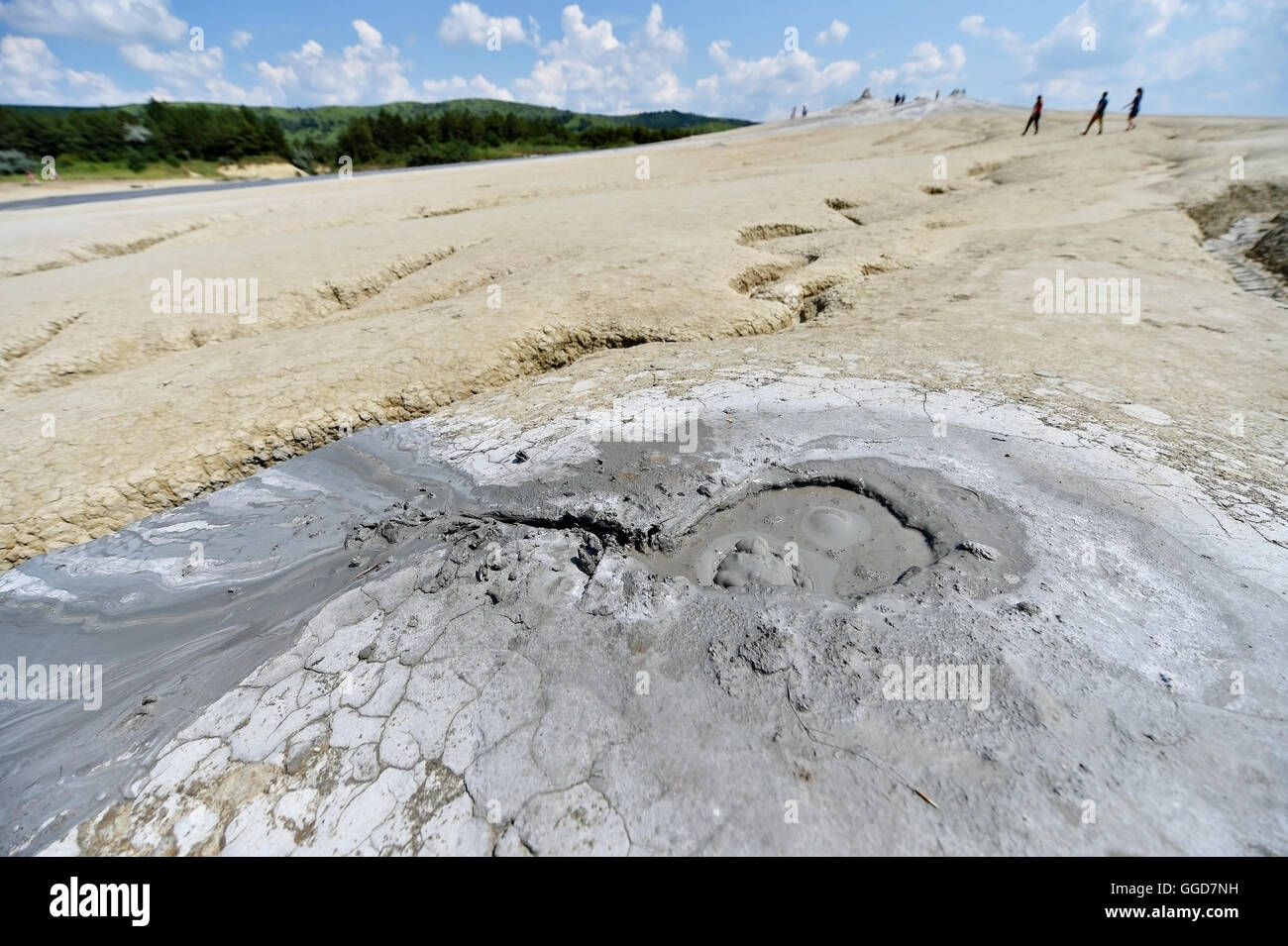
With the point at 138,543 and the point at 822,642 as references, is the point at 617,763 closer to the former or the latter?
the point at 822,642

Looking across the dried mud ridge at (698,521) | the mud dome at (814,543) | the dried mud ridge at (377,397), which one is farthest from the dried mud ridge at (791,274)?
the mud dome at (814,543)

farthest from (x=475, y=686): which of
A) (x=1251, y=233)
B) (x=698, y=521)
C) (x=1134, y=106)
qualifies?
(x=1134, y=106)

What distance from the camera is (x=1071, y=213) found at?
10352 mm

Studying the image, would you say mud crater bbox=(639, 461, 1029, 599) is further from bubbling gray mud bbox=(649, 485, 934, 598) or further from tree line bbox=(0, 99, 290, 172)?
tree line bbox=(0, 99, 290, 172)

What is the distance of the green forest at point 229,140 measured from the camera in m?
29.8

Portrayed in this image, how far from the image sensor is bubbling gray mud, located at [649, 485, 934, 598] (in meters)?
2.70

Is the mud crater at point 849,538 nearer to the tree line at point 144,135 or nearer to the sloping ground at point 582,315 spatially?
the sloping ground at point 582,315

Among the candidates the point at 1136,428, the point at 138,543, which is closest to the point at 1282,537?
the point at 1136,428

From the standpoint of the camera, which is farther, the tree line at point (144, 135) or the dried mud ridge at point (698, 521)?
the tree line at point (144, 135)

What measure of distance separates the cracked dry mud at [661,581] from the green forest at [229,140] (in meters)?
36.4

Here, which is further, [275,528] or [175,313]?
[175,313]

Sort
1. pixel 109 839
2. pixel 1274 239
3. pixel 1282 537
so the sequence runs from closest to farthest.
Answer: pixel 109 839, pixel 1282 537, pixel 1274 239

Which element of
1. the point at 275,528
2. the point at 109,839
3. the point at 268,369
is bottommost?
the point at 109,839
